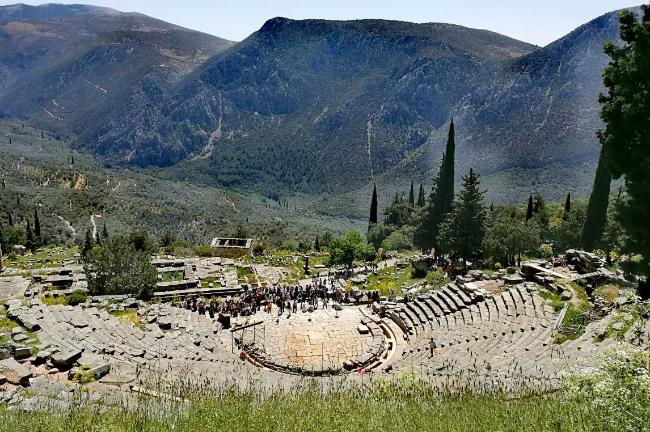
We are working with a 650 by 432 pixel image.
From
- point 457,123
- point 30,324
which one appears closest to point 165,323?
point 30,324

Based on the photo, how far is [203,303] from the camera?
28.4 metres

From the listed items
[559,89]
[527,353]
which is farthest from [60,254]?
[559,89]

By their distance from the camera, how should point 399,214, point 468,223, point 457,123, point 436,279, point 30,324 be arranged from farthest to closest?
point 457,123, point 399,214, point 468,223, point 436,279, point 30,324

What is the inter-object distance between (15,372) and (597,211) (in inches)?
1385

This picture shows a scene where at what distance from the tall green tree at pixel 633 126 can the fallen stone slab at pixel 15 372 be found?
1938cm

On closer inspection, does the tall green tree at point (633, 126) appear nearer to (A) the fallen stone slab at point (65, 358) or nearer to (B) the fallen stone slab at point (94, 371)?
(B) the fallen stone slab at point (94, 371)

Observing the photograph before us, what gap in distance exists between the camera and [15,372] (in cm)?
1370

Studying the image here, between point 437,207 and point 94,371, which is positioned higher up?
point 437,207

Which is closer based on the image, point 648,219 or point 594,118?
point 648,219

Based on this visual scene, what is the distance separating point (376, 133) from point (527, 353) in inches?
6136

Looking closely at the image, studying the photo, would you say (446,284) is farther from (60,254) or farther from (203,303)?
(60,254)

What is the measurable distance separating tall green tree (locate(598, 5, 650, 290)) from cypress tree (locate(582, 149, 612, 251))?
1868cm

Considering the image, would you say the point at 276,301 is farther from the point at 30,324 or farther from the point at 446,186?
the point at 446,186

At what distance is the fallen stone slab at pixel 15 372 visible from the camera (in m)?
13.3
